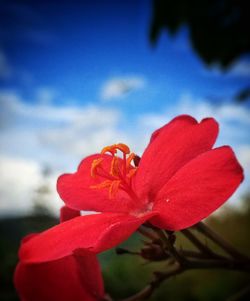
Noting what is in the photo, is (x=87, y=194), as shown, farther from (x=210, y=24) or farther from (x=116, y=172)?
(x=210, y=24)

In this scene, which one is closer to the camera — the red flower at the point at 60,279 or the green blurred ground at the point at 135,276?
the red flower at the point at 60,279

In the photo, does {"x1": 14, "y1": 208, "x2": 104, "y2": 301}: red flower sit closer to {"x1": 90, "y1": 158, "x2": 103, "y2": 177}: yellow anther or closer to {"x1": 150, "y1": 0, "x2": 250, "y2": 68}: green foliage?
{"x1": 90, "y1": 158, "x2": 103, "y2": 177}: yellow anther

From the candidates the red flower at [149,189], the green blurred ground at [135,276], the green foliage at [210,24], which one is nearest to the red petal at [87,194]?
the red flower at [149,189]

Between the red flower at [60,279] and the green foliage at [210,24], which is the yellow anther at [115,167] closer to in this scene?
the red flower at [60,279]

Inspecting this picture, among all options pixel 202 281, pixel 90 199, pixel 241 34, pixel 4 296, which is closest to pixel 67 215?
pixel 90 199

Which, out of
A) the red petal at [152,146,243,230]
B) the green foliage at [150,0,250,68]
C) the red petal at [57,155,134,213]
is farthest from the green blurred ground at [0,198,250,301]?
the green foliage at [150,0,250,68]

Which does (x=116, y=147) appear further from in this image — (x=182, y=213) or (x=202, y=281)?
(x=202, y=281)

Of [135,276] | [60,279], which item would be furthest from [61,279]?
[135,276]

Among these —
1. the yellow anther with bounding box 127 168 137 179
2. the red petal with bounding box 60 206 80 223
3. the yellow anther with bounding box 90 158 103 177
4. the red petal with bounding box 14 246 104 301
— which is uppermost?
the yellow anther with bounding box 90 158 103 177
